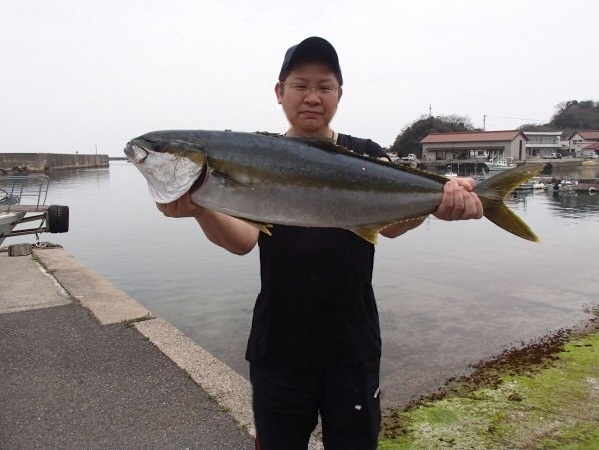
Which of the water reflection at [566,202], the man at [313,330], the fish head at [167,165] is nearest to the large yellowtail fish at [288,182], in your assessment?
the fish head at [167,165]

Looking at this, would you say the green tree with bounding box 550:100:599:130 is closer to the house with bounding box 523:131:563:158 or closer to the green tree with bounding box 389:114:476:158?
the house with bounding box 523:131:563:158

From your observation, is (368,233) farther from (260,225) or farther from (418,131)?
(418,131)

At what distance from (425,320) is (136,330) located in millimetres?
6475

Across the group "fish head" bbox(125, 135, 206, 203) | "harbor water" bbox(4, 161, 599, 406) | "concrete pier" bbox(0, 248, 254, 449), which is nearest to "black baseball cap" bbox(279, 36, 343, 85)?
"fish head" bbox(125, 135, 206, 203)

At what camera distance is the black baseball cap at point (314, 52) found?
2.56 m

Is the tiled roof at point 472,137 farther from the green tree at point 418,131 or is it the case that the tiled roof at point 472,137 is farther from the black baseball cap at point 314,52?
the black baseball cap at point 314,52

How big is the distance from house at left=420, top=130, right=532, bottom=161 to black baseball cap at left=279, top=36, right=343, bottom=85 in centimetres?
8461

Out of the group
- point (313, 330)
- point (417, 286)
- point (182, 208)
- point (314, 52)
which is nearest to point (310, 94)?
point (314, 52)

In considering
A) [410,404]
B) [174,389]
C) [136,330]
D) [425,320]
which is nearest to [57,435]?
[174,389]

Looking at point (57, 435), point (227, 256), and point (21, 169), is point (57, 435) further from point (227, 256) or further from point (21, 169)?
point (21, 169)

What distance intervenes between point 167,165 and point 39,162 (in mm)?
85768

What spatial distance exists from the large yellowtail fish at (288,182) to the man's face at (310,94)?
191 millimetres

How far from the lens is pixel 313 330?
246 centimetres

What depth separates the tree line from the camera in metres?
94.4
